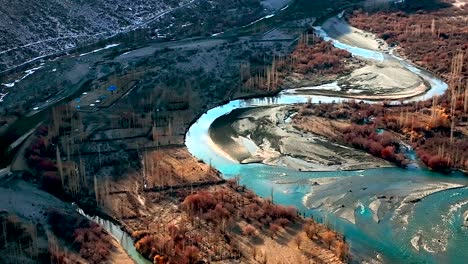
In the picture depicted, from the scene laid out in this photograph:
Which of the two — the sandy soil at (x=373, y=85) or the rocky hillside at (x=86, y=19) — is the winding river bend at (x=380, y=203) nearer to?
the sandy soil at (x=373, y=85)

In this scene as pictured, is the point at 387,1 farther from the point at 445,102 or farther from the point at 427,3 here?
the point at 445,102

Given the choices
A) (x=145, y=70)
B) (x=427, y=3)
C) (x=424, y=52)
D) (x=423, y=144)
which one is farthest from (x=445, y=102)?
(x=427, y=3)

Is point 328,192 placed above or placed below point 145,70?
below

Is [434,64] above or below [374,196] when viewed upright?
above

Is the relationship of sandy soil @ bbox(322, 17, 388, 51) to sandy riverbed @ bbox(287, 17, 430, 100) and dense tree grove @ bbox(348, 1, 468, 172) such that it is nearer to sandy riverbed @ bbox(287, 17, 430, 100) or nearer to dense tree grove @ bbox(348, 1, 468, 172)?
dense tree grove @ bbox(348, 1, 468, 172)

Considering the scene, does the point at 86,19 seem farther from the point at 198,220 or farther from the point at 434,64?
the point at 198,220

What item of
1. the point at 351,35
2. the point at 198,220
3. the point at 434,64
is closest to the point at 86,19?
the point at 351,35

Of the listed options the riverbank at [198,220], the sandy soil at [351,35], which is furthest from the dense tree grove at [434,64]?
the riverbank at [198,220]
